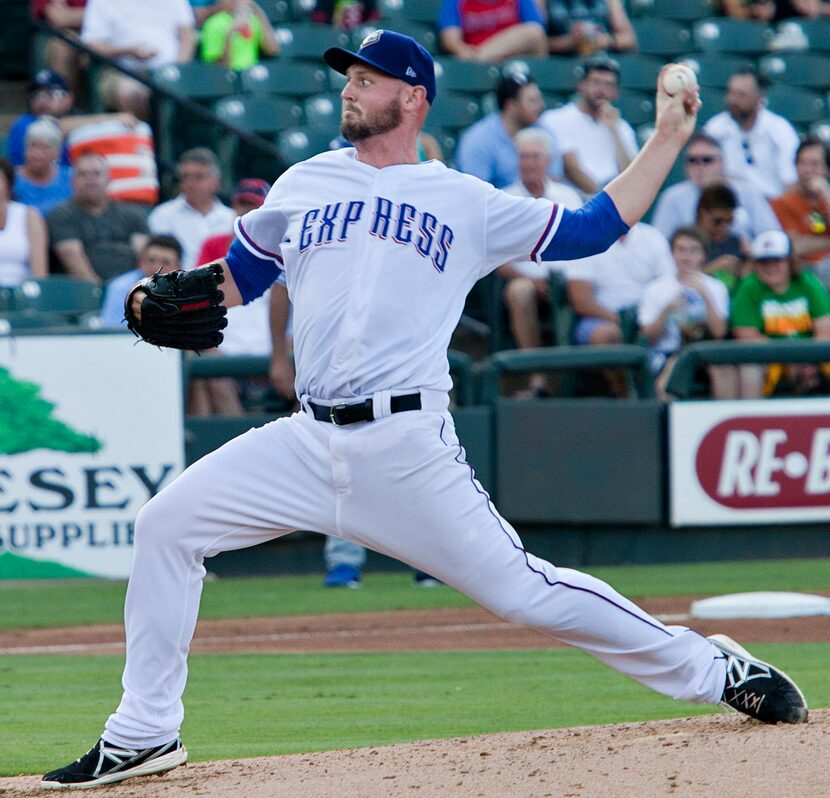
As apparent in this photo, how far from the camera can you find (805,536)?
1018 centimetres

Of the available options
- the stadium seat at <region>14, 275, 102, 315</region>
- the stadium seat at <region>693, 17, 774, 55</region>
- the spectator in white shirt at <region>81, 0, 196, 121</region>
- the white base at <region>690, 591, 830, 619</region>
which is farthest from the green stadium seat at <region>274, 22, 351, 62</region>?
the white base at <region>690, 591, 830, 619</region>

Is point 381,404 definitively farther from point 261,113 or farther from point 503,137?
point 261,113

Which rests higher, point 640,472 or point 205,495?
point 205,495

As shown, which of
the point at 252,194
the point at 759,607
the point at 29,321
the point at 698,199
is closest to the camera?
the point at 759,607

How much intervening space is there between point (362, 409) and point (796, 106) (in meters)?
11.0

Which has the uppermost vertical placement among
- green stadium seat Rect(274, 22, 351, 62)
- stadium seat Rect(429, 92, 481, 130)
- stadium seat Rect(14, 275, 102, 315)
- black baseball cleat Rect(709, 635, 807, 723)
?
green stadium seat Rect(274, 22, 351, 62)

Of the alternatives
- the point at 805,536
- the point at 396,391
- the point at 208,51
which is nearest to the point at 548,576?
the point at 396,391

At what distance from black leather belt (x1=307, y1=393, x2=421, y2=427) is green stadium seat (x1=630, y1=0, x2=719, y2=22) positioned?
38.3ft

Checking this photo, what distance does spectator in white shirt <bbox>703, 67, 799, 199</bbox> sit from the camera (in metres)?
12.5

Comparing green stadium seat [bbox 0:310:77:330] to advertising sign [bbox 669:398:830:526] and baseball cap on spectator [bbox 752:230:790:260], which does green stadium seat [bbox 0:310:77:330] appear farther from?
baseball cap on spectator [bbox 752:230:790:260]

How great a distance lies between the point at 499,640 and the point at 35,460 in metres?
3.03

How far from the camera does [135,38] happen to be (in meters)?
12.1

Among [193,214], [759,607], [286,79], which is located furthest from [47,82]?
[759,607]

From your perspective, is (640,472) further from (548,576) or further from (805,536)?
(548,576)
